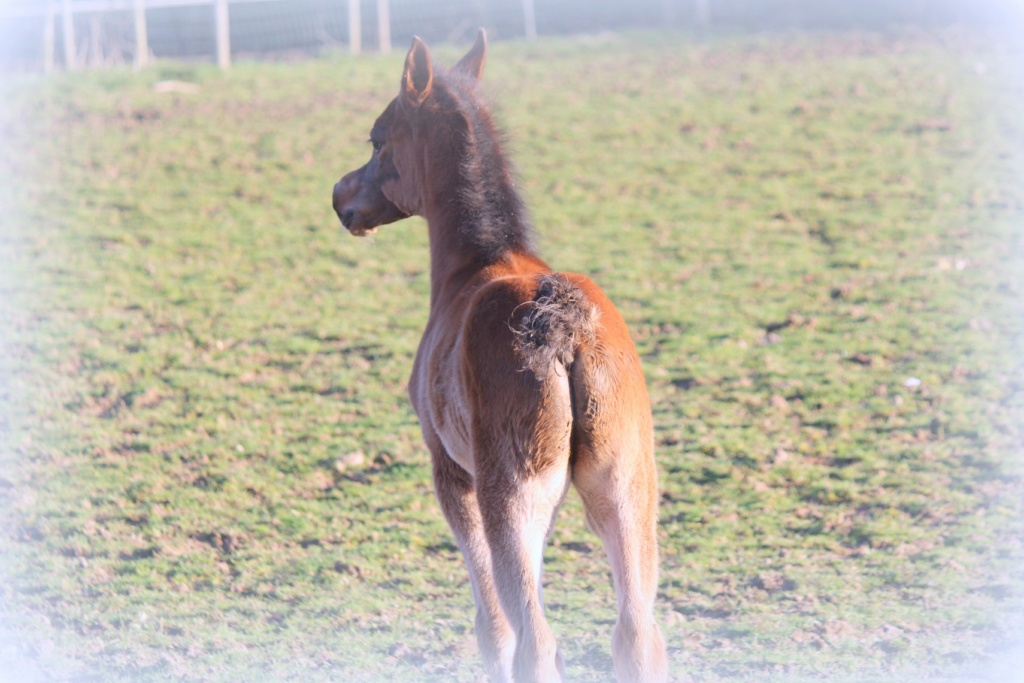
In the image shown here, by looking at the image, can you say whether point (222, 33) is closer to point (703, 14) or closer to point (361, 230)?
point (703, 14)

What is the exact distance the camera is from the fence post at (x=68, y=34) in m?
14.7

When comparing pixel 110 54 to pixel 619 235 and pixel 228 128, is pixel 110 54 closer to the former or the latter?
pixel 228 128

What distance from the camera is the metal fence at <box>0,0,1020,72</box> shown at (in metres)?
15.1

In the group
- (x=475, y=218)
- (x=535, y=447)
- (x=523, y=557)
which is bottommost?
(x=523, y=557)

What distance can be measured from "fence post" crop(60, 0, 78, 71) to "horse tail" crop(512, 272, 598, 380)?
14.0 m

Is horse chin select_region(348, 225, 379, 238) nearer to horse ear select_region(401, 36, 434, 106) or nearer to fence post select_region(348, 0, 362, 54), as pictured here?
horse ear select_region(401, 36, 434, 106)

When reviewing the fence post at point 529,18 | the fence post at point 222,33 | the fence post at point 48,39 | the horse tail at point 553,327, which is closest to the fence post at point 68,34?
the fence post at point 48,39

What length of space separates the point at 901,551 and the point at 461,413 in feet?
9.47

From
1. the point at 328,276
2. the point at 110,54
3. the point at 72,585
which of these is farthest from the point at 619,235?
the point at 110,54

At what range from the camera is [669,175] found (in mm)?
11164

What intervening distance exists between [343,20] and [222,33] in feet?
7.99

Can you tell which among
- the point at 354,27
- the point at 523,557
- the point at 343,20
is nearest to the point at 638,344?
the point at 523,557

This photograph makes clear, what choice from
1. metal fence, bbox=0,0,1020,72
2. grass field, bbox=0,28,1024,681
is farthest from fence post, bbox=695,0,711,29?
grass field, bbox=0,28,1024,681

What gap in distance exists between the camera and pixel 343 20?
1692 cm
